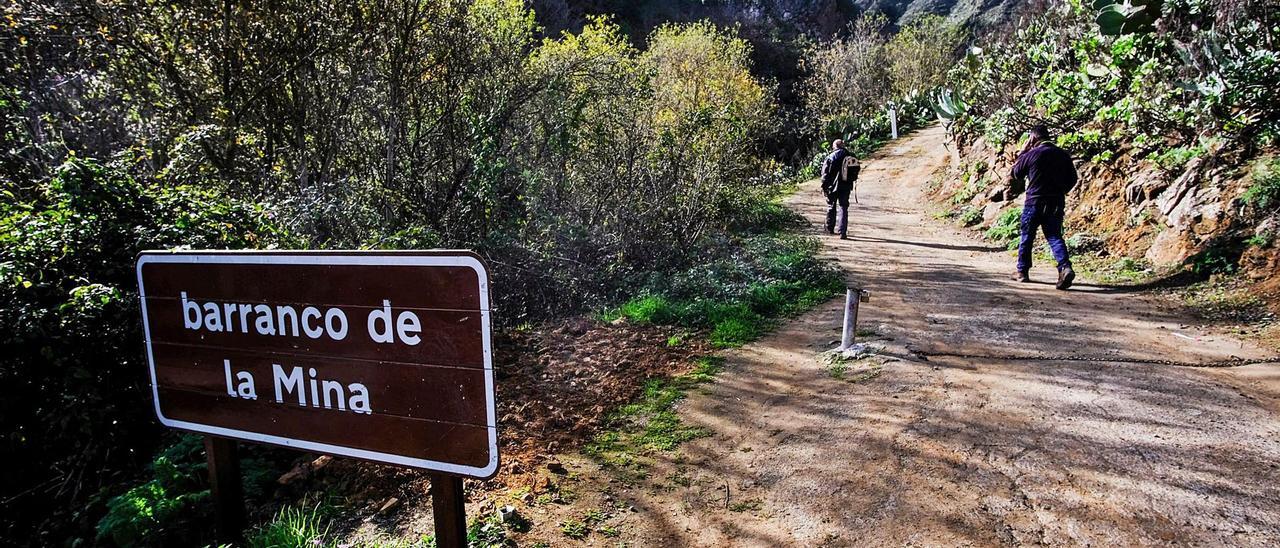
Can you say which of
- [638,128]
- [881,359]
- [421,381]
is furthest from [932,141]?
[421,381]

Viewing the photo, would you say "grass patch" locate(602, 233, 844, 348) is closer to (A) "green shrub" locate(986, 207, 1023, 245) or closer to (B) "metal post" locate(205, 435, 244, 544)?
(B) "metal post" locate(205, 435, 244, 544)

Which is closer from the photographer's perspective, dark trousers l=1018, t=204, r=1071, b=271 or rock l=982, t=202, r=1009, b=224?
dark trousers l=1018, t=204, r=1071, b=271

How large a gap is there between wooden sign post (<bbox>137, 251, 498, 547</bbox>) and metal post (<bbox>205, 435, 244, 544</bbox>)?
0.4 inches

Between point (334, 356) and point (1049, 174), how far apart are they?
7.42m

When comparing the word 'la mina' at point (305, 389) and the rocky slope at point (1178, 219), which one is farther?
the rocky slope at point (1178, 219)

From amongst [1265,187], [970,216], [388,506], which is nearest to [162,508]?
[388,506]

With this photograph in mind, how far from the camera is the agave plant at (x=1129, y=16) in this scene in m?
4.54

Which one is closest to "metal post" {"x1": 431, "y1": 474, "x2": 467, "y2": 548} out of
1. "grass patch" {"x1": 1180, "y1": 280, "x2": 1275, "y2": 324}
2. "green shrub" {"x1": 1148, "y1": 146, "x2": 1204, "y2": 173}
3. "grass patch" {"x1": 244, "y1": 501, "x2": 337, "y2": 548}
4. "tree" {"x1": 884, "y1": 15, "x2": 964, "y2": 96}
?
"grass patch" {"x1": 244, "y1": 501, "x2": 337, "y2": 548}

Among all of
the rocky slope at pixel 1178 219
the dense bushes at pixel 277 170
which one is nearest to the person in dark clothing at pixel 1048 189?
the rocky slope at pixel 1178 219

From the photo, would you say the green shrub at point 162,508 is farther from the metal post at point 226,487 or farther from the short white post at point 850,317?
the short white post at point 850,317

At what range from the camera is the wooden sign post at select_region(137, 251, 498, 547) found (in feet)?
6.49

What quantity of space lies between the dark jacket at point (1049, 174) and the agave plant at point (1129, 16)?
2.53 metres

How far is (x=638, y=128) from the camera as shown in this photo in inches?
348

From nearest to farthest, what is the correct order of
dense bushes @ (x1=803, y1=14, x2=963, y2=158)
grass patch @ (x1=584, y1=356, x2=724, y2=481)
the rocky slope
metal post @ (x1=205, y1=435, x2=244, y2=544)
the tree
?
1. metal post @ (x1=205, y1=435, x2=244, y2=544)
2. grass patch @ (x1=584, y1=356, x2=724, y2=481)
3. the rocky slope
4. dense bushes @ (x1=803, y1=14, x2=963, y2=158)
5. the tree
